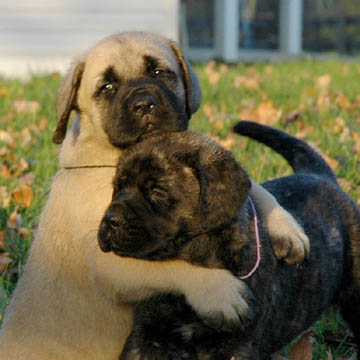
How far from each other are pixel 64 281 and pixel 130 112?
34.7 inches

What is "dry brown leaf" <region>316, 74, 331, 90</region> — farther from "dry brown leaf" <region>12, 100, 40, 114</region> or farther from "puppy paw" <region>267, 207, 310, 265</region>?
"puppy paw" <region>267, 207, 310, 265</region>

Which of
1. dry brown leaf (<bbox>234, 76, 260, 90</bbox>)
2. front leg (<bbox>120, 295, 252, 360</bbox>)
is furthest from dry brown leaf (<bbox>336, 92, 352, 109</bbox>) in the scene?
front leg (<bbox>120, 295, 252, 360</bbox>)

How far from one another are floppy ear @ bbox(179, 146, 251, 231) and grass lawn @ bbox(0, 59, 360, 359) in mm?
1020

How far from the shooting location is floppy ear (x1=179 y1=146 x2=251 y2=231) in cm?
331

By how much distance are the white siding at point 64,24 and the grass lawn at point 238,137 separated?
1.42 meters

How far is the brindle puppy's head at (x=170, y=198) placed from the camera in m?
3.31

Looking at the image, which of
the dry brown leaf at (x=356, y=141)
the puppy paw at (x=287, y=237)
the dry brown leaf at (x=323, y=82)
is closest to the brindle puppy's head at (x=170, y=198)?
the puppy paw at (x=287, y=237)

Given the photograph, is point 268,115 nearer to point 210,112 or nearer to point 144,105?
point 210,112

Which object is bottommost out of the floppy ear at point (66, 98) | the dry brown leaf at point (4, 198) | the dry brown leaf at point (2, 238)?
the dry brown leaf at point (2, 238)

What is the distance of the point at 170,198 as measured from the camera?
338 cm

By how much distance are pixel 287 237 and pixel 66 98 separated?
143 centimetres

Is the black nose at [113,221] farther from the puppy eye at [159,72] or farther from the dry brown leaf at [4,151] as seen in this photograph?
the dry brown leaf at [4,151]

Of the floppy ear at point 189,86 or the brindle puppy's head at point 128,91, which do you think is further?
the floppy ear at point 189,86

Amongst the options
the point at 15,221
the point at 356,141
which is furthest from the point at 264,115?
the point at 15,221
